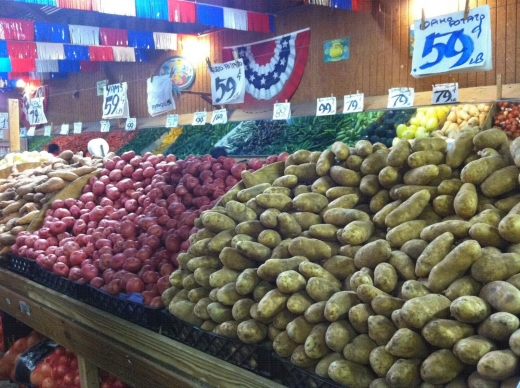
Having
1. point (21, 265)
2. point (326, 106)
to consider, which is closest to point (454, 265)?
point (21, 265)

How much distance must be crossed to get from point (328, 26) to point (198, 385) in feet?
21.4

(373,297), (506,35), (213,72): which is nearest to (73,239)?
(373,297)

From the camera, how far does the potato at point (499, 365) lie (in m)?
1.09

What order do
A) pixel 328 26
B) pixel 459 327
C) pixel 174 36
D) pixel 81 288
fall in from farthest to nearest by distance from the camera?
pixel 174 36, pixel 328 26, pixel 81 288, pixel 459 327

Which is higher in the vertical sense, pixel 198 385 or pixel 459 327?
pixel 459 327

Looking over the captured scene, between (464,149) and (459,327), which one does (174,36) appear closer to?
(464,149)

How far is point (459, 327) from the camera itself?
123 centimetres

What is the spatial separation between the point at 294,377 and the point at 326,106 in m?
4.62

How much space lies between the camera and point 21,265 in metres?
3.32

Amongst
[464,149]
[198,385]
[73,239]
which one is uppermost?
[464,149]

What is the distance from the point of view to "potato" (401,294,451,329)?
1269 millimetres

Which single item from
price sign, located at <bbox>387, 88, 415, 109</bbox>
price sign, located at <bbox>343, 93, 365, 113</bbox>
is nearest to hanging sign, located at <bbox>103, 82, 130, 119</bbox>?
price sign, located at <bbox>343, 93, 365, 113</bbox>

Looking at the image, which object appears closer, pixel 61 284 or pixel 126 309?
pixel 126 309

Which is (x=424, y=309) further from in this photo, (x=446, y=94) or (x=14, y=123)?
(x=14, y=123)
